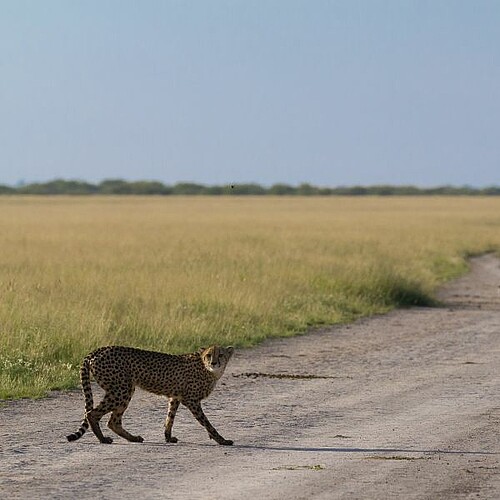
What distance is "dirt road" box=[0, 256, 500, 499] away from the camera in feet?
22.1

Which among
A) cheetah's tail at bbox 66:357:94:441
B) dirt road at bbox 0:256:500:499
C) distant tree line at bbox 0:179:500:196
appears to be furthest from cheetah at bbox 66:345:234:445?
distant tree line at bbox 0:179:500:196

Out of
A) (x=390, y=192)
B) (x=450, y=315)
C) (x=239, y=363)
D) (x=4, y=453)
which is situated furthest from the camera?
(x=390, y=192)

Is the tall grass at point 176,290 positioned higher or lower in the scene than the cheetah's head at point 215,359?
lower

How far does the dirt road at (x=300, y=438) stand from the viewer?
22.1 ft

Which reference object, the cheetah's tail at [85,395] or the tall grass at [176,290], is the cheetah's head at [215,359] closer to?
the cheetah's tail at [85,395]

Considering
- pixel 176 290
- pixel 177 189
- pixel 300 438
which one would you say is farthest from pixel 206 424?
pixel 177 189

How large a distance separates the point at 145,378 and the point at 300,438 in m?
1.09

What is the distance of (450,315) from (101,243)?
14240 mm

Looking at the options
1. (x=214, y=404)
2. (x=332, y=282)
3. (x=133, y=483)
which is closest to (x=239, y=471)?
(x=133, y=483)

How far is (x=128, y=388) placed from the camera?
25.9 feet

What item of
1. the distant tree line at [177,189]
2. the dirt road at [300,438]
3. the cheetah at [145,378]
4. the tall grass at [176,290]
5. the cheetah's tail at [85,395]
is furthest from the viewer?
the distant tree line at [177,189]

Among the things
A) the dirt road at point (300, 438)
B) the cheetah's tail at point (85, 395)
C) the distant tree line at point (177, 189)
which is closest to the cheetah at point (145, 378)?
the cheetah's tail at point (85, 395)

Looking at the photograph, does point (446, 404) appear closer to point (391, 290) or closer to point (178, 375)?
point (178, 375)

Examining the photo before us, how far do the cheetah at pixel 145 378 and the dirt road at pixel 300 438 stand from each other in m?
0.13
